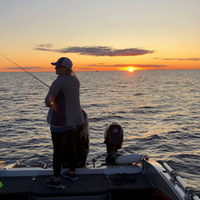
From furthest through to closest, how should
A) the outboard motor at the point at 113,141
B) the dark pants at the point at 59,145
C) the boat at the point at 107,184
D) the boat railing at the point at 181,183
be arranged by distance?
1. the outboard motor at the point at 113,141
2. the dark pants at the point at 59,145
3. the boat at the point at 107,184
4. the boat railing at the point at 181,183

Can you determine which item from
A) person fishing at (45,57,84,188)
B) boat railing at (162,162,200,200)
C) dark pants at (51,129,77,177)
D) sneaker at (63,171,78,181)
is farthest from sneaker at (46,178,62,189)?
boat railing at (162,162,200,200)

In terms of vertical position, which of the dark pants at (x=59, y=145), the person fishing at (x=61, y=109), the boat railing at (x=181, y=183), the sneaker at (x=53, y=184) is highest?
the person fishing at (x=61, y=109)

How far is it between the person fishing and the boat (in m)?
0.21

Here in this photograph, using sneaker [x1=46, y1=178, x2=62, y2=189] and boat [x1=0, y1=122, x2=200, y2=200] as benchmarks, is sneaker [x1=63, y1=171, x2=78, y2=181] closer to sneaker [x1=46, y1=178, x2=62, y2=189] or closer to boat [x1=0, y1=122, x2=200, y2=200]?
boat [x1=0, y1=122, x2=200, y2=200]

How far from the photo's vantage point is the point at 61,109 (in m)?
3.70

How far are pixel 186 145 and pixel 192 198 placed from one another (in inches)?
386

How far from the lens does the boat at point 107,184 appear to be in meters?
3.45

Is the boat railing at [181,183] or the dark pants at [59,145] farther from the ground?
the dark pants at [59,145]

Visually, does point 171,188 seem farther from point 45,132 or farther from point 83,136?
point 45,132

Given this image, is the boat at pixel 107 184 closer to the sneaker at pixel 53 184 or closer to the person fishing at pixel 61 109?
the sneaker at pixel 53 184

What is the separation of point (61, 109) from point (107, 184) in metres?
1.28

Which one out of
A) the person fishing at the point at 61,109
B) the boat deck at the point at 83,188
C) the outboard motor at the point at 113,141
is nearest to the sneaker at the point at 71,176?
the boat deck at the point at 83,188

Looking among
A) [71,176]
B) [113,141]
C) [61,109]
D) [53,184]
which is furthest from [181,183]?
[113,141]

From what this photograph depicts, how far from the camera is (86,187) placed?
143 inches
